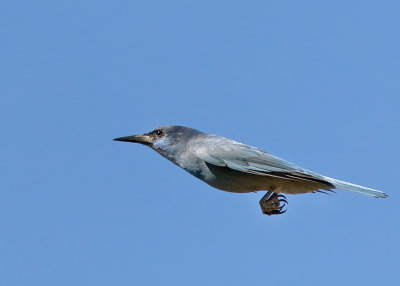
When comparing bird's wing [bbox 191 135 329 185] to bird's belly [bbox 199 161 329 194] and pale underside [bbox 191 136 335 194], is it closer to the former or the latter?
pale underside [bbox 191 136 335 194]

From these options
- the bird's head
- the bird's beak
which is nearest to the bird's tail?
the bird's head

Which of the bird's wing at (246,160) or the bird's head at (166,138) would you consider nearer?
the bird's wing at (246,160)

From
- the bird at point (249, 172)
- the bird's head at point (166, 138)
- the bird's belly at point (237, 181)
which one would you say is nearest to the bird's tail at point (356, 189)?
the bird at point (249, 172)

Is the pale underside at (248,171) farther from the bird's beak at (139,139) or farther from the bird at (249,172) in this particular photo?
the bird's beak at (139,139)

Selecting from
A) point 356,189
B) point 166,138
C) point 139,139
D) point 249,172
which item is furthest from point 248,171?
point 139,139

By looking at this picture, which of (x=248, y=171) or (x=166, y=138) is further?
(x=166, y=138)

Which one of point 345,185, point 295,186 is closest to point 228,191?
point 295,186

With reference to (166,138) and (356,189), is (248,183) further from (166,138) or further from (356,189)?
(166,138)
